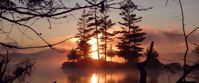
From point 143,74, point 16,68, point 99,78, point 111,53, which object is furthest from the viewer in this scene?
point 111,53

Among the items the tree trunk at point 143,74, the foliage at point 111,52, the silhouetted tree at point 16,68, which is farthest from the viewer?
the foliage at point 111,52

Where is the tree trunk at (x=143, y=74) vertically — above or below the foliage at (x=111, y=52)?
above

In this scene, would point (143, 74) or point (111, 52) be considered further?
point (111, 52)

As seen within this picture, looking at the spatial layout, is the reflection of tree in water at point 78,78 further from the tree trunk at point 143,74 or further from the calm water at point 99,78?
the tree trunk at point 143,74

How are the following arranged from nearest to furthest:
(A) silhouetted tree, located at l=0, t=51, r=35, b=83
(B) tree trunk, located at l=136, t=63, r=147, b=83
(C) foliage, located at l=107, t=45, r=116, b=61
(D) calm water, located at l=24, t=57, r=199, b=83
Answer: (B) tree trunk, located at l=136, t=63, r=147, b=83
(A) silhouetted tree, located at l=0, t=51, r=35, b=83
(D) calm water, located at l=24, t=57, r=199, b=83
(C) foliage, located at l=107, t=45, r=116, b=61

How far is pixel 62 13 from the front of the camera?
1.79 m

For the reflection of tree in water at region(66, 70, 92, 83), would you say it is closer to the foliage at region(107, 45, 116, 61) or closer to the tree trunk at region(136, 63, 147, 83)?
the foliage at region(107, 45, 116, 61)

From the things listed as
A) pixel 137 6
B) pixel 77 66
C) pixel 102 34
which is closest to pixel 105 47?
pixel 102 34

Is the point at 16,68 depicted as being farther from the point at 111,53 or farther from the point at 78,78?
the point at 111,53

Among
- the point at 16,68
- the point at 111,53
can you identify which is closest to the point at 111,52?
the point at 111,53

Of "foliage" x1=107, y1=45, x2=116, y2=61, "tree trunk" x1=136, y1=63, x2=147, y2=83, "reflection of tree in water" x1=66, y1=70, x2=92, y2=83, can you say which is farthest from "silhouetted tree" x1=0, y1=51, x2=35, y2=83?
"foliage" x1=107, y1=45, x2=116, y2=61

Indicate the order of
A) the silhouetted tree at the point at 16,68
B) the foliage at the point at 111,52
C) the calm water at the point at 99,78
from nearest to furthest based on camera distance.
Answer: the silhouetted tree at the point at 16,68, the calm water at the point at 99,78, the foliage at the point at 111,52

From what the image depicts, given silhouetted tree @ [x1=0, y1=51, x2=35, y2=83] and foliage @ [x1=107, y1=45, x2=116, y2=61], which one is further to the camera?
foliage @ [x1=107, y1=45, x2=116, y2=61]

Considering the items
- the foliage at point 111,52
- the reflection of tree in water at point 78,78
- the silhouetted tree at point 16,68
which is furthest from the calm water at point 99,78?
the silhouetted tree at point 16,68
